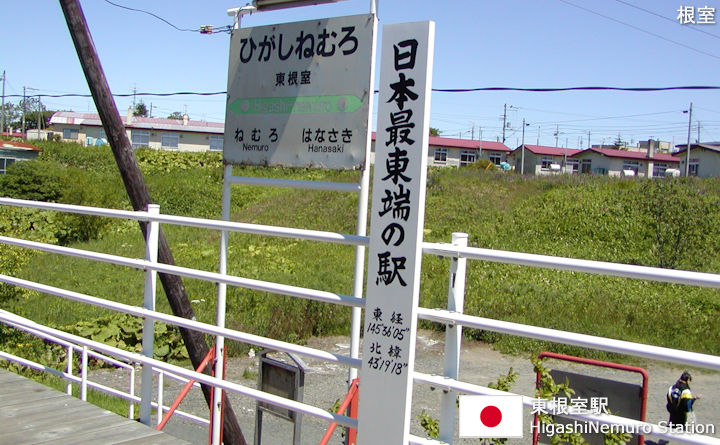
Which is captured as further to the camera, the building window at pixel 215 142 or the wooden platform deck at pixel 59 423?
the building window at pixel 215 142

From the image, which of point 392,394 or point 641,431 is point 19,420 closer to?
point 392,394

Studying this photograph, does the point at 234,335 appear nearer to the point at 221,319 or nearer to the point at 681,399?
the point at 221,319

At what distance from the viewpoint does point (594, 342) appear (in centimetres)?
231

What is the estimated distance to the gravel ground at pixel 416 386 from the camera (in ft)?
28.2

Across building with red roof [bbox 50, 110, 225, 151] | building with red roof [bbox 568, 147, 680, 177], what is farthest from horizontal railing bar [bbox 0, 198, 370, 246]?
building with red roof [bbox 568, 147, 680, 177]

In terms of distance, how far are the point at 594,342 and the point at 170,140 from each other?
57005 millimetres

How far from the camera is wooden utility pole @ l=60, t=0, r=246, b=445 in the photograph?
5.41 metres

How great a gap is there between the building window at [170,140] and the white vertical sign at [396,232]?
5590cm

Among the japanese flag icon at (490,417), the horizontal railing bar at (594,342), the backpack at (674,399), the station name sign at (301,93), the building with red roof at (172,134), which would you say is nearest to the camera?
the horizontal railing bar at (594,342)

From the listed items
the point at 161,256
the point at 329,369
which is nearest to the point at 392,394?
the point at 161,256

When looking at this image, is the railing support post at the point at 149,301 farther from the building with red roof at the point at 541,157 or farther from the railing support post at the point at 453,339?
the building with red roof at the point at 541,157

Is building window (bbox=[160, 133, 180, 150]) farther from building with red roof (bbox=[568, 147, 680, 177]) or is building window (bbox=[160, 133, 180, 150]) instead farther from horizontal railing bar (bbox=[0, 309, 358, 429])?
horizontal railing bar (bbox=[0, 309, 358, 429])

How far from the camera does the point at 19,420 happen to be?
3.59 m

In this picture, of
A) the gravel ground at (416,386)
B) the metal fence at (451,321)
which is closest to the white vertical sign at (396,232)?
the metal fence at (451,321)
